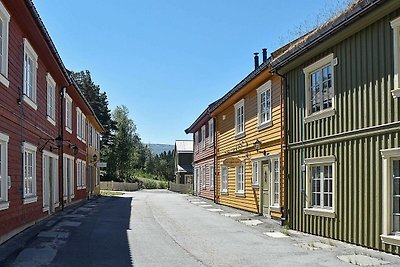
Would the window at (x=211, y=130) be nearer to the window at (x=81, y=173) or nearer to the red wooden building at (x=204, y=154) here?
the red wooden building at (x=204, y=154)

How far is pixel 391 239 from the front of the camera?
9703 mm

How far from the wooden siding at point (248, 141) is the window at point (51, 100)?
723 cm

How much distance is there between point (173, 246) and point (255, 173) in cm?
923

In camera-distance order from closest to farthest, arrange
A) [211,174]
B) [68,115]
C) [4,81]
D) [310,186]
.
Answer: [4,81] → [310,186] → [68,115] → [211,174]

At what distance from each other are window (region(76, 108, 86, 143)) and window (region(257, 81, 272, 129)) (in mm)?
11208

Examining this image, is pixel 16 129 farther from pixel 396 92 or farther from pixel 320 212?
pixel 396 92

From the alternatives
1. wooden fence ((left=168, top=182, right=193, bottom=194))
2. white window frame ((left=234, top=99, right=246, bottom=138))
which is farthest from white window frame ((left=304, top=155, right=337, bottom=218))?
wooden fence ((left=168, top=182, right=193, bottom=194))

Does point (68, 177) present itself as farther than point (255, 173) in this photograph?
Yes

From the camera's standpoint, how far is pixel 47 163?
17.4 m

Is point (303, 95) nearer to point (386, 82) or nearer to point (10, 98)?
point (386, 82)

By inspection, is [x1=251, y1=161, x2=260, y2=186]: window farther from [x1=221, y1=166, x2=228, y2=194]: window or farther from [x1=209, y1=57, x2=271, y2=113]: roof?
[x1=221, y1=166, x2=228, y2=194]: window

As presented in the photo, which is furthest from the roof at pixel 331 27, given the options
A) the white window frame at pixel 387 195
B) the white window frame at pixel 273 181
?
the white window frame at pixel 273 181

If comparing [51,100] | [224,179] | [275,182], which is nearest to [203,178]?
[224,179]

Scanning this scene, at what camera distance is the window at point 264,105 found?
57.9 ft
